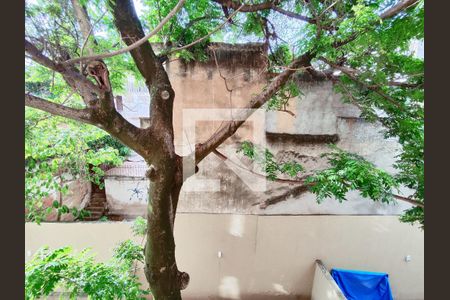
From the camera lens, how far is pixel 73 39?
173 cm

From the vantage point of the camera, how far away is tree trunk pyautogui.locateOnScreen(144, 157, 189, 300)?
189 cm

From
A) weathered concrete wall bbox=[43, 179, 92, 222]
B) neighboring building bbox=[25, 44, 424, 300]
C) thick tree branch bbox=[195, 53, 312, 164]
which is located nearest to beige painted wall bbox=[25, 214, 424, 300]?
neighboring building bbox=[25, 44, 424, 300]

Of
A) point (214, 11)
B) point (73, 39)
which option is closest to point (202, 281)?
point (73, 39)

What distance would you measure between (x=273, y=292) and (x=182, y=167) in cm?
270

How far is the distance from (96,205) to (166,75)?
7.62ft

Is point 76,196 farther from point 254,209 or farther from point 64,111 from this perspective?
point 254,209

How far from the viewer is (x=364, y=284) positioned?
10.6ft

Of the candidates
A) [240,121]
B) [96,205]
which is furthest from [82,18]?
[96,205]

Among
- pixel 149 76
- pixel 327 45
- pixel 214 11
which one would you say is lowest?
pixel 149 76

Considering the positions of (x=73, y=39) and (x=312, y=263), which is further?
(x=312, y=263)

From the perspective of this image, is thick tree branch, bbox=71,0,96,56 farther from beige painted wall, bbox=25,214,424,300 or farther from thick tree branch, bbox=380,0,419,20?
beige painted wall, bbox=25,214,424,300

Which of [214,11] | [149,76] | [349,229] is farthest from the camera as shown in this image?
[349,229]

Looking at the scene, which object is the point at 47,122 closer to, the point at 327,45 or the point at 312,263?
the point at 327,45

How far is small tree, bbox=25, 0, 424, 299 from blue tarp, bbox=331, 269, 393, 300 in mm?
1563
